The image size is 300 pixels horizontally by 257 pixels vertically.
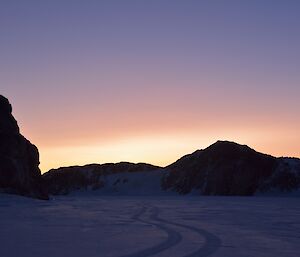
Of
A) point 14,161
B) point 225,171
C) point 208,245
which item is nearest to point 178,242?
point 208,245

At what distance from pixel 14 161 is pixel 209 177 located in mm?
68072

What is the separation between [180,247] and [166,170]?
13138 centimetres

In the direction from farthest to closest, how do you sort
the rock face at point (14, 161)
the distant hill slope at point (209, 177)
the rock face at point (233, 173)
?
the distant hill slope at point (209, 177)
the rock face at point (233, 173)
the rock face at point (14, 161)

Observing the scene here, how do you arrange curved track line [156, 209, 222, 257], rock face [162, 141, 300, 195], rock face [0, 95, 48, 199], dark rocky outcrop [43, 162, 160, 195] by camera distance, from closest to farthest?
curved track line [156, 209, 222, 257] → rock face [0, 95, 48, 199] → rock face [162, 141, 300, 195] → dark rocky outcrop [43, 162, 160, 195]

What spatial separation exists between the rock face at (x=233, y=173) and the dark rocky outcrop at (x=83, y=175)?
2987cm

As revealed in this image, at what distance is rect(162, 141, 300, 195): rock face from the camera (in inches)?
4058

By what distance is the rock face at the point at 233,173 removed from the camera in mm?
103062

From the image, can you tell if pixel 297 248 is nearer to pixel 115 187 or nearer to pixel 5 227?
pixel 5 227

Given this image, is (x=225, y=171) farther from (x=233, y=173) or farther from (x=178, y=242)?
(x=178, y=242)

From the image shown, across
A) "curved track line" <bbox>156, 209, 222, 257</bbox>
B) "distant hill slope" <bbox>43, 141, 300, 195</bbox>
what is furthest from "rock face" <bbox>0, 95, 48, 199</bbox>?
"distant hill slope" <bbox>43, 141, 300, 195</bbox>

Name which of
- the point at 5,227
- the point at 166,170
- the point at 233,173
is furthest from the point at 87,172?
the point at 5,227

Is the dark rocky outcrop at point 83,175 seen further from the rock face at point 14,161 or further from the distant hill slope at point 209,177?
the rock face at point 14,161

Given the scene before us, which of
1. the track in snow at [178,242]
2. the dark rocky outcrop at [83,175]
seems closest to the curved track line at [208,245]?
the track in snow at [178,242]

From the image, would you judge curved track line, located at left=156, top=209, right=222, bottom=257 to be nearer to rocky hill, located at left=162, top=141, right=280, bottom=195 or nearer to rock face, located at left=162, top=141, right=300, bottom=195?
rock face, located at left=162, top=141, right=300, bottom=195
